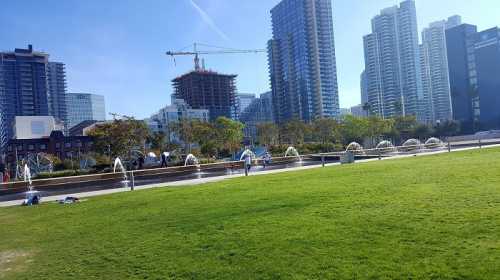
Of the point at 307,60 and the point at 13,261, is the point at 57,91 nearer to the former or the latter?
the point at 307,60

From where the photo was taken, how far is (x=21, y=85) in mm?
127188

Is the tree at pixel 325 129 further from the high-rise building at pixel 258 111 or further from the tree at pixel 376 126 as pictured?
the high-rise building at pixel 258 111

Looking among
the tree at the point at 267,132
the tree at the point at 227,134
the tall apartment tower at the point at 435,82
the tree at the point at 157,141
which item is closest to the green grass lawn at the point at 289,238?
the tree at the point at 227,134

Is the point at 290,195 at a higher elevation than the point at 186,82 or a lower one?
lower

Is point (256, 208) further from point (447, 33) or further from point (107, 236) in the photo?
point (447, 33)

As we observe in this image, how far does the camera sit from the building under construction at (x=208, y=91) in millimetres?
157000

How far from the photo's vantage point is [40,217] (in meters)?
9.85

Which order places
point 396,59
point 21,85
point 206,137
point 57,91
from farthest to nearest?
point 57,91, point 21,85, point 396,59, point 206,137

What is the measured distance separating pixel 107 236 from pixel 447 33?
12851 centimetres

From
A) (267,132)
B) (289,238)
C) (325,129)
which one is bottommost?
(289,238)

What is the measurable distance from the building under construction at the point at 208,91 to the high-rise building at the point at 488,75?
8592 cm

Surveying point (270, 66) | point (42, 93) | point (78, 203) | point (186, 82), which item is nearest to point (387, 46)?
point (270, 66)

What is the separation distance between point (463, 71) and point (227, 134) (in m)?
84.7

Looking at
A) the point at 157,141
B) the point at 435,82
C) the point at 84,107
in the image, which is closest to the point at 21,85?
the point at 84,107
